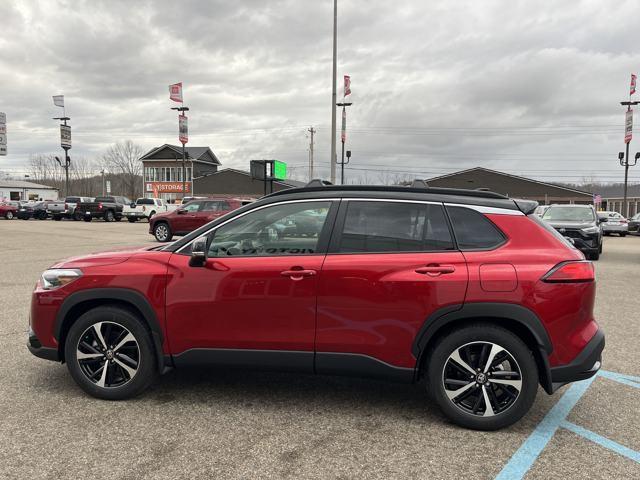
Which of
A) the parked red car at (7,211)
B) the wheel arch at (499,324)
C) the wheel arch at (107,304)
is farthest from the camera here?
the parked red car at (7,211)

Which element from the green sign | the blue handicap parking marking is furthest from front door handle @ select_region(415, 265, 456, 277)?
the green sign

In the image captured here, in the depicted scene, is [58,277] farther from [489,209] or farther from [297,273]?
[489,209]

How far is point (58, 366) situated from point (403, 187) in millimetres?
3600

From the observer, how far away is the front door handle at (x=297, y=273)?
11.3 feet

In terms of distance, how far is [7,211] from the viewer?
1561 inches

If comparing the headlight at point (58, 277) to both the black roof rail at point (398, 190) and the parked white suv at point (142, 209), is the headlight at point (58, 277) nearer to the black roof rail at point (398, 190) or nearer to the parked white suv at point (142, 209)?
the black roof rail at point (398, 190)

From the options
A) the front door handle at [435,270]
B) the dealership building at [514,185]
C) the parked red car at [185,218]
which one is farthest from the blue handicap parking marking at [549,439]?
the dealership building at [514,185]

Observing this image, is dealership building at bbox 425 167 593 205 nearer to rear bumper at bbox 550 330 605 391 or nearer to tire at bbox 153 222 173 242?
tire at bbox 153 222 173 242

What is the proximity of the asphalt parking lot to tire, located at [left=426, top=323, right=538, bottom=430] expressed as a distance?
0.40ft

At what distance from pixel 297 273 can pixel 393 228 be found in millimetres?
773

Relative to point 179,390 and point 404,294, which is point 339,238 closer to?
point 404,294

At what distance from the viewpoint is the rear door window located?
137 inches

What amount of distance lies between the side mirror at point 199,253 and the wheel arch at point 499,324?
5.33ft

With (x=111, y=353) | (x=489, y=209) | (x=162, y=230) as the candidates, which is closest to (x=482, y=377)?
(x=489, y=209)
